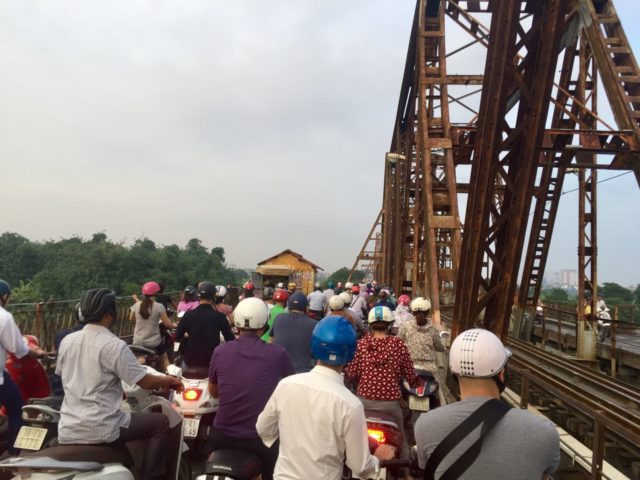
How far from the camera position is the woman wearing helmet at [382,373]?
448 centimetres

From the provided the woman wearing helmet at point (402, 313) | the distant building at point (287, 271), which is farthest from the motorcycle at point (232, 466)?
the distant building at point (287, 271)

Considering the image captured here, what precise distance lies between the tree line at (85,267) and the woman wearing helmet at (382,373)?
39639 mm

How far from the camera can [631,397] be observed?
8164 millimetres

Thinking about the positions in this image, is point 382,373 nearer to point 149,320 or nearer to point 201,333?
point 201,333

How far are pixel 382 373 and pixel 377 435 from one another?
0.82 metres

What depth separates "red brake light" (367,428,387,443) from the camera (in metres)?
3.77

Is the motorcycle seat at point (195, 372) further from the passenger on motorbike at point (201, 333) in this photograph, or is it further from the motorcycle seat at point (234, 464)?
the motorcycle seat at point (234, 464)

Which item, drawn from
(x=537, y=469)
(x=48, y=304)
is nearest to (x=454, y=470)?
(x=537, y=469)

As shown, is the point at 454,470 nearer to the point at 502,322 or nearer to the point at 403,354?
the point at 403,354

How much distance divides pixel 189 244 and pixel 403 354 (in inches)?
3101

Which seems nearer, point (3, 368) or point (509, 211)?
point (3, 368)

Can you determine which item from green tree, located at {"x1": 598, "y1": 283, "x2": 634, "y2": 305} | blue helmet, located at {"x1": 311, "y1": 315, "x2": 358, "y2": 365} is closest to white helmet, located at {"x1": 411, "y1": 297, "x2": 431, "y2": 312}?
blue helmet, located at {"x1": 311, "y1": 315, "x2": 358, "y2": 365}

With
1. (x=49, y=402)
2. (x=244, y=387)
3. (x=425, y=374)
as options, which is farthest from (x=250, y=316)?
(x=425, y=374)

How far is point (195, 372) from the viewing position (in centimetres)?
533
